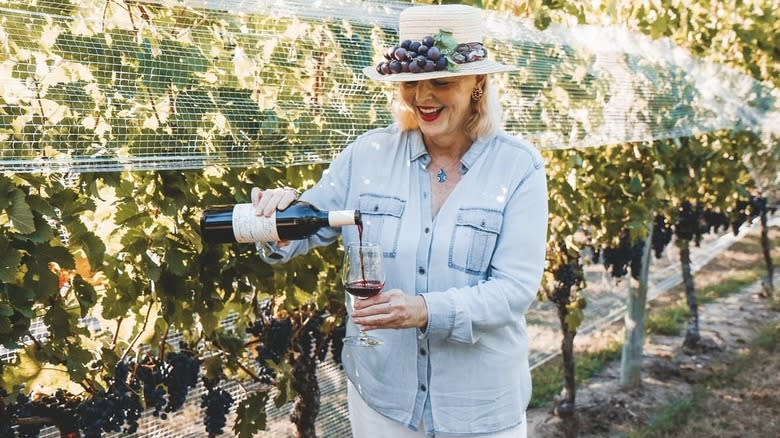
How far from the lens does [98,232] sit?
2.45 meters

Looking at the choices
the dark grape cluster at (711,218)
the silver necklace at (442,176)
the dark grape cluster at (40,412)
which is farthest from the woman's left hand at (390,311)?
the dark grape cluster at (711,218)

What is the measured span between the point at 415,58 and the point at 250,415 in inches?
55.7

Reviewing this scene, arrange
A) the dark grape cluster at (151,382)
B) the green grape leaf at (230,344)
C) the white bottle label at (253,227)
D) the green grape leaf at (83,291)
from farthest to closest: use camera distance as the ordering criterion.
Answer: the green grape leaf at (230,344), the dark grape cluster at (151,382), the green grape leaf at (83,291), the white bottle label at (253,227)

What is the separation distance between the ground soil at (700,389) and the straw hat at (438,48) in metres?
3.20

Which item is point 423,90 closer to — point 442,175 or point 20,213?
point 442,175

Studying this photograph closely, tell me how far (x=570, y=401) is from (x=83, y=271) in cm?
312

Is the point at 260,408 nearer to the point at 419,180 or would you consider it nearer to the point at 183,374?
the point at 183,374

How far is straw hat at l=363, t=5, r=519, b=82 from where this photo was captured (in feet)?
6.66

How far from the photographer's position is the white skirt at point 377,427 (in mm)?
2131

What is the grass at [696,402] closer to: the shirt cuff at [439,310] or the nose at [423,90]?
the shirt cuff at [439,310]

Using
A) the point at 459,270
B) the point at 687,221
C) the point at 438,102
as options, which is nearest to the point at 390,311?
the point at 459,270

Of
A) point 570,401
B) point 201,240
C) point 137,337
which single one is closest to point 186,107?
point 201,240

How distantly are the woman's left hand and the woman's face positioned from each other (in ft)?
1.52

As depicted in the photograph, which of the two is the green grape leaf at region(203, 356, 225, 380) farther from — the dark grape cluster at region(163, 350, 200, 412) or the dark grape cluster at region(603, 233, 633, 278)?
the dark grape cluster at region(603, 233, 633, 278)
